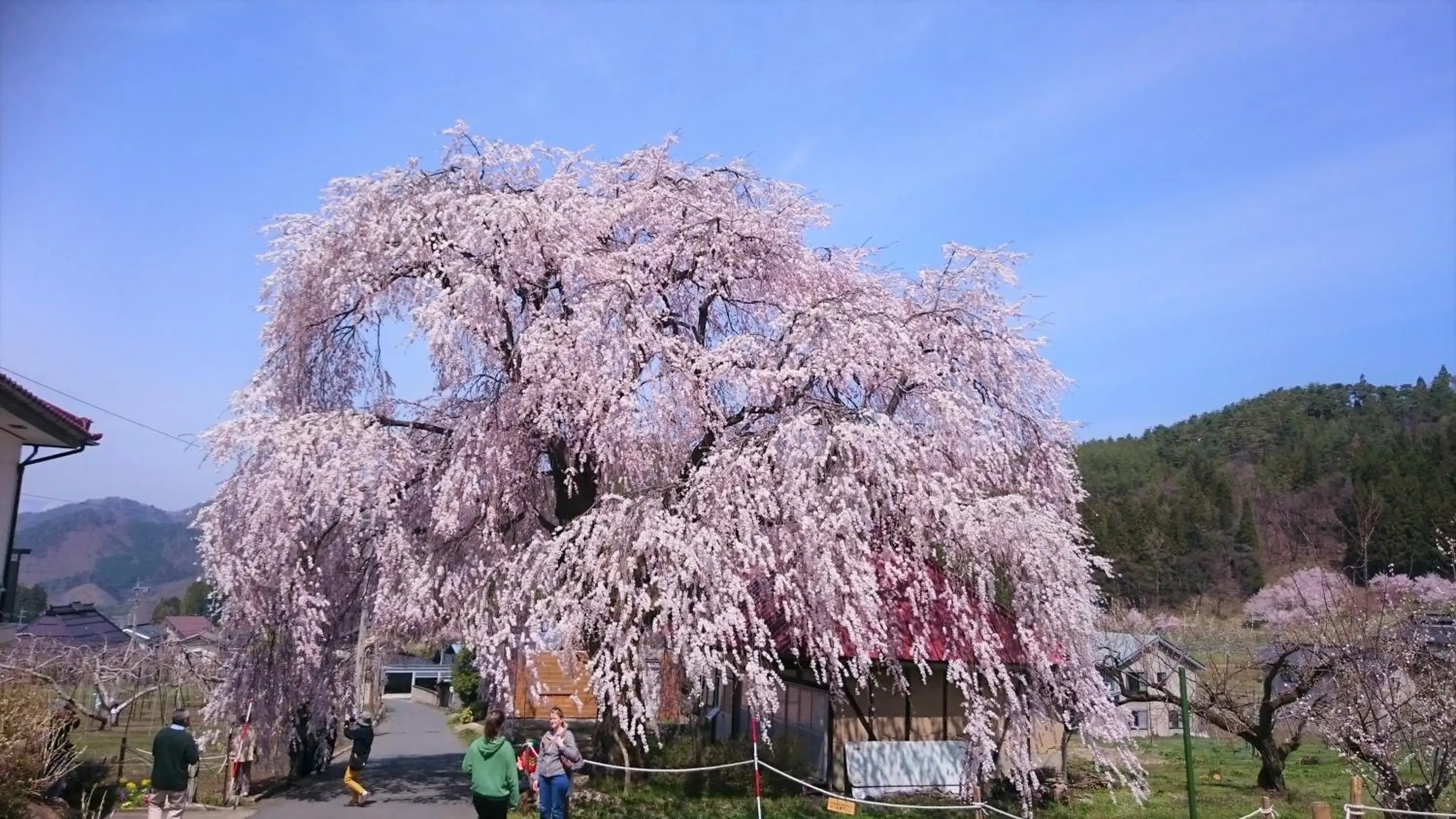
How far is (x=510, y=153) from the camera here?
16844 millimetres

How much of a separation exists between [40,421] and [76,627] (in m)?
21.3

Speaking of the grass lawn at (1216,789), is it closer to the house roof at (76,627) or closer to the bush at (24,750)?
the bush at (24,750)

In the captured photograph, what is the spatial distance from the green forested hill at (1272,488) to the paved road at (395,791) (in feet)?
48.8

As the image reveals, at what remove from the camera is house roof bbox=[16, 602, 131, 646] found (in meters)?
32.0

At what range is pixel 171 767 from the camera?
11789 millimetres

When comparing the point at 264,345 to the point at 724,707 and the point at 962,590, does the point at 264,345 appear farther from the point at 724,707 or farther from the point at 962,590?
the point at 724,707

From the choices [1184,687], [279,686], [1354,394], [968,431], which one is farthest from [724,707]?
[1354,394]

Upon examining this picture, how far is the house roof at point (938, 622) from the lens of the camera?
13.9 meters

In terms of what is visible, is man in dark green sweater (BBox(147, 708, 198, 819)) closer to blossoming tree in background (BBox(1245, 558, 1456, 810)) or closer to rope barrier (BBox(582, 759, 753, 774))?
rope barrier (BBox(582, 759, 753, 774))

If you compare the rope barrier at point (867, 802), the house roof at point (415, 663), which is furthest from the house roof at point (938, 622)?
the house roof at point (415, 663)

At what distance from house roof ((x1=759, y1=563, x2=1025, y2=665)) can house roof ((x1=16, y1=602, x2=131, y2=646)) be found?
24051mm

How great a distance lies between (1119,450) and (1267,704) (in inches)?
3231

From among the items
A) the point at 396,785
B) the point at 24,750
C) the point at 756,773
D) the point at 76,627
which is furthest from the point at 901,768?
the point at 76,627

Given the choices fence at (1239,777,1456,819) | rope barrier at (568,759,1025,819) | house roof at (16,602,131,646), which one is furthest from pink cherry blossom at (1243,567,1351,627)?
house roof at (16,602,131,646)
